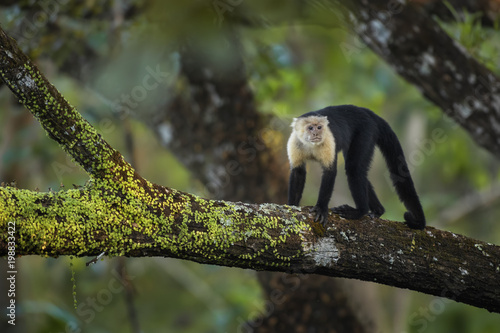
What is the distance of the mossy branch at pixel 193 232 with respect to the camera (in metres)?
2.39

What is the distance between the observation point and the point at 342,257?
9.81 ft

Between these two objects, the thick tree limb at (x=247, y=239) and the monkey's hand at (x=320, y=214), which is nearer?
the thick tree limb at (x=247, y=239)

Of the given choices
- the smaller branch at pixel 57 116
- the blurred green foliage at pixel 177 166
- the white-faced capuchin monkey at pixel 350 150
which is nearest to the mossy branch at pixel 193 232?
the smaller branch at pixel 57 116

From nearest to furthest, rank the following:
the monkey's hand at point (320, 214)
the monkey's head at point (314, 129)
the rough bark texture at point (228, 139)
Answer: the monkey's hand at point (320, 214)
the monkey's head at point (314, 129)
the rough bark texture at point (228, 139)

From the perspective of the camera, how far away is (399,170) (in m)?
4.09

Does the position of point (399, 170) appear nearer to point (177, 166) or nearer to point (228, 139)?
point (228, 139)

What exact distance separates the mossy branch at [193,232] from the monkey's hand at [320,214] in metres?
0.06

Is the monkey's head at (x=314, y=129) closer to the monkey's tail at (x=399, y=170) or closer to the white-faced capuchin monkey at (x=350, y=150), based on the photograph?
the white-faced capuchin monkey at (x=350, y=150)

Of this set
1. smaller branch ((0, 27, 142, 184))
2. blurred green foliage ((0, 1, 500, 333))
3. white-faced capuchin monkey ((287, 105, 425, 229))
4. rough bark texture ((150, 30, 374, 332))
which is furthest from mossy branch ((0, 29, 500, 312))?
rough bark texture ((150, 30, 374, 332))

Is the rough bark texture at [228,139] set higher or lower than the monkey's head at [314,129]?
lower

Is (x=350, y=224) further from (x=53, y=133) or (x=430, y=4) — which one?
(x=430, y=4)

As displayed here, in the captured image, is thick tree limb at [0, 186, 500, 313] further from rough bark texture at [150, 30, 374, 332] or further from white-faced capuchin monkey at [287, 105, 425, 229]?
rough bark texture at [150, 30, 374, 332]

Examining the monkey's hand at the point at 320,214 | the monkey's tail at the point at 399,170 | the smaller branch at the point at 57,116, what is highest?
the smaller branch at the point at 57,116

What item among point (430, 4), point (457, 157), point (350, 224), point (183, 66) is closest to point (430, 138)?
Answer: point (457, 157)
